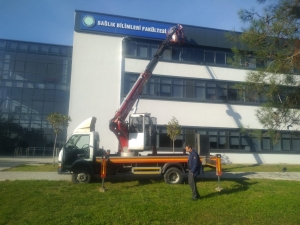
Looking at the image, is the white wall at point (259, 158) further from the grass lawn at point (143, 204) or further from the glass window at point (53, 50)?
the glass window at point (53, 50)

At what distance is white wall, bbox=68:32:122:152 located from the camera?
18.0m

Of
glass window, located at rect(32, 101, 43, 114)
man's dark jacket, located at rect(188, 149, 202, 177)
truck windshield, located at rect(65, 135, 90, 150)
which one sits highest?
glass window, located at rect(32, 101, 43, 114)

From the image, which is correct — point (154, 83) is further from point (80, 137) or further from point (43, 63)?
point (43, 63)

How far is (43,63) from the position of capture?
2652 cm

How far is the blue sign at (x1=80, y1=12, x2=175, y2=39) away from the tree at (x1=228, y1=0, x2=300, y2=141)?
11.9 meters

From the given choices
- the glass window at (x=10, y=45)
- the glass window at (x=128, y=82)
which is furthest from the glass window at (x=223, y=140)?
the glass window at (x=10, y=45)

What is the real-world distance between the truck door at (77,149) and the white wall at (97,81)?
7.69 metres

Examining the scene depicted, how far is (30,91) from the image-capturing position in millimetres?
25906

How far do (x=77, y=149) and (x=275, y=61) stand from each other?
26.8 feet

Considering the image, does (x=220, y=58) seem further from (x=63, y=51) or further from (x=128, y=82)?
(x=63, y=51)

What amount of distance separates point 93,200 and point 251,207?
451 cm

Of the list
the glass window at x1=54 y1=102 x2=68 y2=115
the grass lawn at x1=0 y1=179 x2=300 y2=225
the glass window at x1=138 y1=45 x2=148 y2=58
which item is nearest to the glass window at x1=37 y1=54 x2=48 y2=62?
the glass window at x1=54 y1=102 x2=68 y2=115

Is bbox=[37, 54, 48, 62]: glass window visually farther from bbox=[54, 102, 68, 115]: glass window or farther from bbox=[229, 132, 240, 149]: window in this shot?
bbox=[229, 132, 240, 149]: window

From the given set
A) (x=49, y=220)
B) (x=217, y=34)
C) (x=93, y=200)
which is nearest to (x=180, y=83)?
(x=217, y=34)
